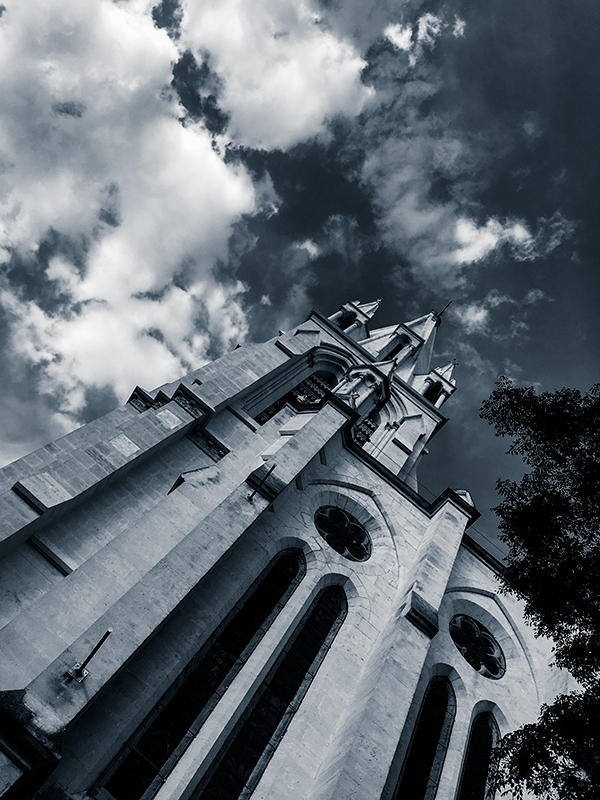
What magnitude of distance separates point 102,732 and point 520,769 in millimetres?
5381

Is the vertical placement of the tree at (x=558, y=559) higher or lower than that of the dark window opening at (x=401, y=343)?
lower

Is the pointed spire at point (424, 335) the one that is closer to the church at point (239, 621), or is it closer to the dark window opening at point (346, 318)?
the dark window opening at point (346, 318)

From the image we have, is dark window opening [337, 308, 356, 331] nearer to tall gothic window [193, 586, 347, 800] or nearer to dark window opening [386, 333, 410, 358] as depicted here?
dark window opening [386, 333, 410, 358]

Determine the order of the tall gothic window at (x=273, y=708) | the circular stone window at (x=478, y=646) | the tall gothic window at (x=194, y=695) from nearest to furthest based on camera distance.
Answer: the tall gothic window at (x=194, y=695)
the tall gothic window at (x=273, y=708)
the circular stone window at (x=478, y=646)

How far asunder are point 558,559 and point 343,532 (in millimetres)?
4993

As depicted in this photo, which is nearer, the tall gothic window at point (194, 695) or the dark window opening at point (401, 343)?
the tall gothic window at point (194, 695)

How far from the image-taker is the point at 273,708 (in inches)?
308

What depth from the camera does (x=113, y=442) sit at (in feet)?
29.4

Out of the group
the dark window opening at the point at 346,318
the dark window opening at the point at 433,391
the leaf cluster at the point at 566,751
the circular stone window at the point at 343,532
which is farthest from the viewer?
the dark window opening at the point at 346,318

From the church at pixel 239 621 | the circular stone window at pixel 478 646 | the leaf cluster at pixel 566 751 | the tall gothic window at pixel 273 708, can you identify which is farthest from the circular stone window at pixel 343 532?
the leaf cluster at pixel 566 751

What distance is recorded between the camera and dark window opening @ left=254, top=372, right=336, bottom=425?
14066 mm

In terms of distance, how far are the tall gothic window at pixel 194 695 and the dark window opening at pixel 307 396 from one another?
5153 mm

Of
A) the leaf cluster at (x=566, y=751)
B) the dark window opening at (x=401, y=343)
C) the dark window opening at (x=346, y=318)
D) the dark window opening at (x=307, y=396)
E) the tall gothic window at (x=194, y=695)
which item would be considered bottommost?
the tall gothic window at (x=194, y=695)

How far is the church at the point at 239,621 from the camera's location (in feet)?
20.3
